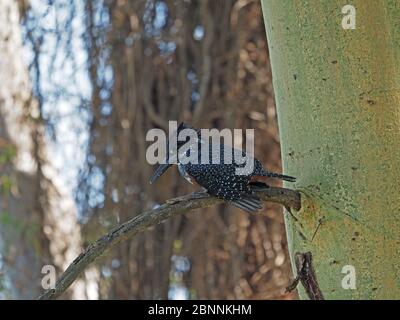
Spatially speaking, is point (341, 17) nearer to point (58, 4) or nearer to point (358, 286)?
point (358, 286)

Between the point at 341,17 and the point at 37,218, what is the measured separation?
5.00ft

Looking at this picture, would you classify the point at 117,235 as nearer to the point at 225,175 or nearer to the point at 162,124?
the point at 225,175

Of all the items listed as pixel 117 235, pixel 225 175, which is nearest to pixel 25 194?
pixel 225 175

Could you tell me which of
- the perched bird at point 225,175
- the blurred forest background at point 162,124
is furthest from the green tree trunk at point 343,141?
the blurred forest background at point 162,124

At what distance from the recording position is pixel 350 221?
0.86 metres

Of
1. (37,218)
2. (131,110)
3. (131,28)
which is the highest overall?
(131,28)

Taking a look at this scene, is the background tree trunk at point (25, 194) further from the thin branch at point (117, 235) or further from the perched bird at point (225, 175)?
the thin branch at point (117, 235)

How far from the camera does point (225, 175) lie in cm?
104

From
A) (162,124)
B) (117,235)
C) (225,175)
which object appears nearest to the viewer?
(117,235)

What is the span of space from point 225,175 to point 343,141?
21 centimetres

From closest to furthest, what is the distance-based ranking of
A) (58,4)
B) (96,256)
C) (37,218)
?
(96,256)
(58,4)
(37,218)

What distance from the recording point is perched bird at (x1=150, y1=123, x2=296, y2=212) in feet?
3.28

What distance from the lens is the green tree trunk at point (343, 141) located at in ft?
2.80
